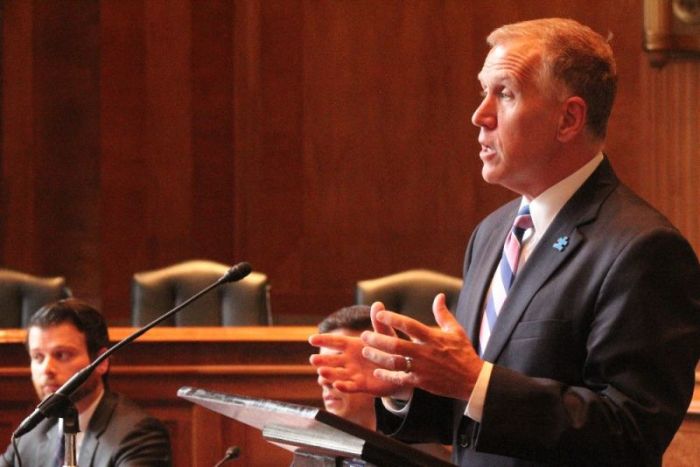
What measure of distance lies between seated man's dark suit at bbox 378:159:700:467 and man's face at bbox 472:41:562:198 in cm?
12

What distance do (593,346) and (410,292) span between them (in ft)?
10.7

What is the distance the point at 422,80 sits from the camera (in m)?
7.15

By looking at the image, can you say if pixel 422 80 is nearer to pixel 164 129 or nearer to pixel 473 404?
pixel 164 129

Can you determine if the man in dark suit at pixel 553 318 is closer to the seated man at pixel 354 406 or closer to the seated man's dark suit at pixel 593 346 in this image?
the seated man's dark suit at pixel 593 346

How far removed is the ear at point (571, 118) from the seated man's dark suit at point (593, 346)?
10 cm

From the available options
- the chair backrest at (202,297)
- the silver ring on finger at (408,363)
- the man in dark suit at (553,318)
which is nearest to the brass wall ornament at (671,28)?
the chair backrest at (202,297)

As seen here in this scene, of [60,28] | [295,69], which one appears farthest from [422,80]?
[60,28]

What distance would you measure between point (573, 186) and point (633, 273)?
28cm

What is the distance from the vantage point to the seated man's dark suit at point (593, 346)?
210 centimetres

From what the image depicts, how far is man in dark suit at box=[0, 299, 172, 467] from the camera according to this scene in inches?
151

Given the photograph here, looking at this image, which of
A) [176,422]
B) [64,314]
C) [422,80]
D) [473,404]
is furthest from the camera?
[422,80]

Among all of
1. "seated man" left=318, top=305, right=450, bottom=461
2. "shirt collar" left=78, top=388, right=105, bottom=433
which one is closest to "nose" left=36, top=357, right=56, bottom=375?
"shirt collar" left=78, top=388, right=105, bottom=433

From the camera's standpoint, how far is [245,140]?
730 centimetres

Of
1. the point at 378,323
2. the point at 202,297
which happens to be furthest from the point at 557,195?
the point at 202,297
